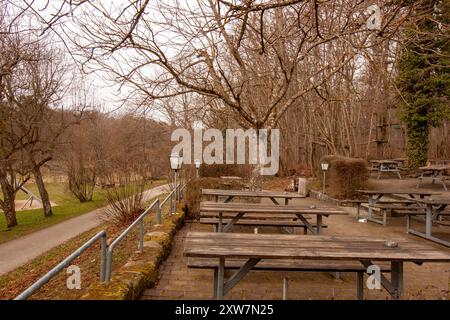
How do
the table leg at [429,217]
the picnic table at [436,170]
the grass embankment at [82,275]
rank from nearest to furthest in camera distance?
the grass embankment at [82,275], the table leg at [429,217], the picnic table at [436,170]

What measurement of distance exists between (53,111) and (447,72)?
22.3m

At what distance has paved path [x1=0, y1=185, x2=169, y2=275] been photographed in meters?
12.4

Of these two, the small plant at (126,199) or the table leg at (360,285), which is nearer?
the table leg at (360,285)

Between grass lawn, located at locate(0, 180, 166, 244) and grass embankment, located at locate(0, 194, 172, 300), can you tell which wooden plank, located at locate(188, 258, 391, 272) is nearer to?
grass embankment, located at locate(0, 194, 172, 300)

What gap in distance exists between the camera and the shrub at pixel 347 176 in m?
12.4

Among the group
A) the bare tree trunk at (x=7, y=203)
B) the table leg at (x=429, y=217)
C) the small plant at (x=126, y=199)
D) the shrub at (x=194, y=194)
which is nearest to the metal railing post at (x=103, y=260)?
the shrub at (x=194, y=194)

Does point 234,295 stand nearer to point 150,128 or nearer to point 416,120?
point 416,120

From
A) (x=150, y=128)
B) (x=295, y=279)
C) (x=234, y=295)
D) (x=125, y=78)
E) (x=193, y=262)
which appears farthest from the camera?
(x=150, y=128)

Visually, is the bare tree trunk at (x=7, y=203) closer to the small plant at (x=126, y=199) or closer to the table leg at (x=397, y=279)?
the small plant at (x=126, y=199)

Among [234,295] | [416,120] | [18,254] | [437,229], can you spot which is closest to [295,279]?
[234,295]

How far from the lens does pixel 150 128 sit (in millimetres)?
24266

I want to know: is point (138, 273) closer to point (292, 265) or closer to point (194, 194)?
point (292, 265)

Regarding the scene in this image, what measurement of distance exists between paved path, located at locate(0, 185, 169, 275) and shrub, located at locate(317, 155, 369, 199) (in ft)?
20.6

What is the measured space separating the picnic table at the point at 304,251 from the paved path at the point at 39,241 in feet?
27.8
